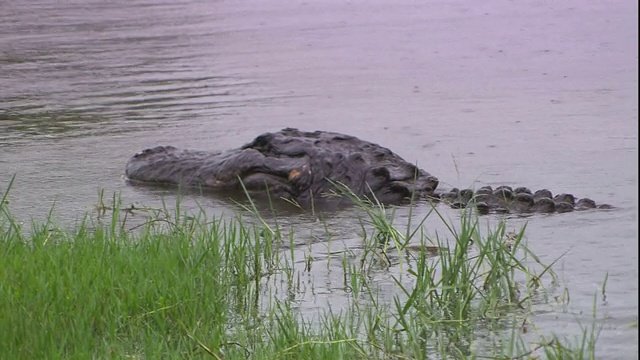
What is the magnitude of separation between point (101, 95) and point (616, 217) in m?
5.58

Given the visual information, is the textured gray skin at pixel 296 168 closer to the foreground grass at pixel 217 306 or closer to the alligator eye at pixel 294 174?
the alligator eye at pixel 294 174

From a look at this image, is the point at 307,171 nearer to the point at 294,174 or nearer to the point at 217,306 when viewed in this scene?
the point at 294,174

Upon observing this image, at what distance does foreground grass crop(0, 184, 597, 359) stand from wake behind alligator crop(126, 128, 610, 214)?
4.41 feet

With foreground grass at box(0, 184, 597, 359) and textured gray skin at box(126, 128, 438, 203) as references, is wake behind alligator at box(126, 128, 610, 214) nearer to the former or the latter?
textured gray skin at box(126, 128, 438, 203)

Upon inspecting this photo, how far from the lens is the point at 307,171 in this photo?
6.66 meters

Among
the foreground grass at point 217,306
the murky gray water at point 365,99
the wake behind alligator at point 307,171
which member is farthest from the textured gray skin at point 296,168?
the foreground grass at point 217,306

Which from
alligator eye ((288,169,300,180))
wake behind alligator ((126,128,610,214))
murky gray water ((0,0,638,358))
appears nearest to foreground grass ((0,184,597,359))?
murky gray water ((0,0,638,358))

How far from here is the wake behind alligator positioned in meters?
6.53

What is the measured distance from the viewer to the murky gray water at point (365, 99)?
238 inches

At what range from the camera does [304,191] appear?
669 cm

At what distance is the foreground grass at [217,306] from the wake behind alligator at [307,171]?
1.34 meters

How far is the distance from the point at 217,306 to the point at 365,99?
220 inches

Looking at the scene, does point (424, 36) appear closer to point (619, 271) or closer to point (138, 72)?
point (138, 72)

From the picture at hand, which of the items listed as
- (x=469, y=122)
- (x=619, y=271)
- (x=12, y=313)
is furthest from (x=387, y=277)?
(x=469, y=122)
